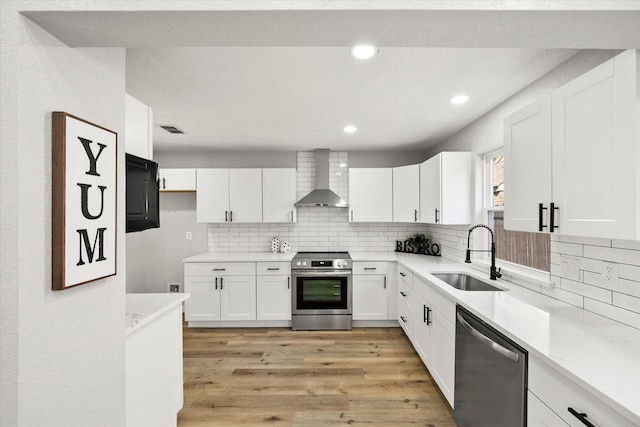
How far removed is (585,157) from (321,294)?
301cm

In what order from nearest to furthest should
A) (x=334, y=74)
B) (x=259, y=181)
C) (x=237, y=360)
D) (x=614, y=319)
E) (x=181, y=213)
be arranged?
1. (x=614, y=319)
2. (x=334, y=74)
3. (x=237, y=360)
4. (x=259, y=181)
5. (x=181, y=213)

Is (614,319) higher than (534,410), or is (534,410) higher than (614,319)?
(614,319)

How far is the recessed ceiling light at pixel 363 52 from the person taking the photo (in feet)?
5.57

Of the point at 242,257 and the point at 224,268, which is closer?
the point at 224,268

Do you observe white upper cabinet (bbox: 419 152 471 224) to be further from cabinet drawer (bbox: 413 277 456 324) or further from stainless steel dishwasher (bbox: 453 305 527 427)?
stainless steel dishwasher (bbox: 453 305 527 427)

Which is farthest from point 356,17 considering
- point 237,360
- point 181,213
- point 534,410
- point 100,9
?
point 181,213

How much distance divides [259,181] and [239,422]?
9.24 feet

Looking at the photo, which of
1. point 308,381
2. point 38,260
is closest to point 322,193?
point 308,381

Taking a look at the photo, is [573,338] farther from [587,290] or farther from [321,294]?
[321,294]

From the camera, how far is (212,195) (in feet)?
13.5

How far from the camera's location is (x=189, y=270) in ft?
12.6

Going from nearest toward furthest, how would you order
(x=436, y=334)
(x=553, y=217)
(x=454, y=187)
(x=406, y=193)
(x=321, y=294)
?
1. (x=553, y=217)
2. (x=436, y=334)
3. (x=454, y=187)
4. (x=321, y=294)
5. (x=406, y=193)

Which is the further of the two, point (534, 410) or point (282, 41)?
point (534, 410)

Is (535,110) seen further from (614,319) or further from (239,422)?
(239,422)
